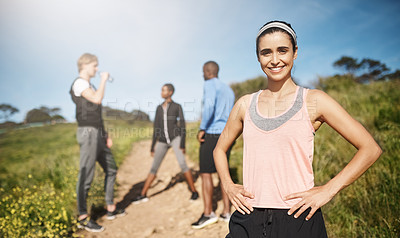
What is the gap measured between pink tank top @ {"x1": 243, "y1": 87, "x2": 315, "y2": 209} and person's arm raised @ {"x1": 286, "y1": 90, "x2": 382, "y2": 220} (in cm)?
6

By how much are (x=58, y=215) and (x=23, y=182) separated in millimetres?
1879

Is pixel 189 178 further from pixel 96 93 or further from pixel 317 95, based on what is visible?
pixel 317 95

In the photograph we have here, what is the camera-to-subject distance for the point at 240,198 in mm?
1284

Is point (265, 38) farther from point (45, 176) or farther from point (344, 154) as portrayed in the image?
point (45, 176)

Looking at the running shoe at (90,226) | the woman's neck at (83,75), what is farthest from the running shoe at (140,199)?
the woman's neck at (83,75)

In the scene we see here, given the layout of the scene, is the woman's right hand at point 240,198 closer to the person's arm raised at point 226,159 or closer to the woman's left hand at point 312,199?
the person's arm raised at point 226,159

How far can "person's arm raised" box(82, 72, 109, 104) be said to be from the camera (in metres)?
3.30

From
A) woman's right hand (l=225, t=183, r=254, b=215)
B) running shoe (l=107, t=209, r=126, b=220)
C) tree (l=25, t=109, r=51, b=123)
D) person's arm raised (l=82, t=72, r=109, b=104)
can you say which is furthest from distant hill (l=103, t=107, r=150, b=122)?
tree (l=25, t=109, r=51, b=123)

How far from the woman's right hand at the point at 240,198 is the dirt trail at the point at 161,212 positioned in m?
2.30

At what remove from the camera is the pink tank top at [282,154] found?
118cm

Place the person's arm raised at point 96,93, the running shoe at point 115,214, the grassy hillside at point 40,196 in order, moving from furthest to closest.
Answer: the running shoe at point 115,214 → the person's arm raised at point 96,93 → the grassy hillside at point 40,196

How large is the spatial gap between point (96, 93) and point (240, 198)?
2.86 metres

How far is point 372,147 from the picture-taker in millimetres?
1085

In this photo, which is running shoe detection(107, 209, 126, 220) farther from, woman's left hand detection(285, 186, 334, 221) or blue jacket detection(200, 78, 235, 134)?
woman's left hand detection(285, 186, 334, 221)
